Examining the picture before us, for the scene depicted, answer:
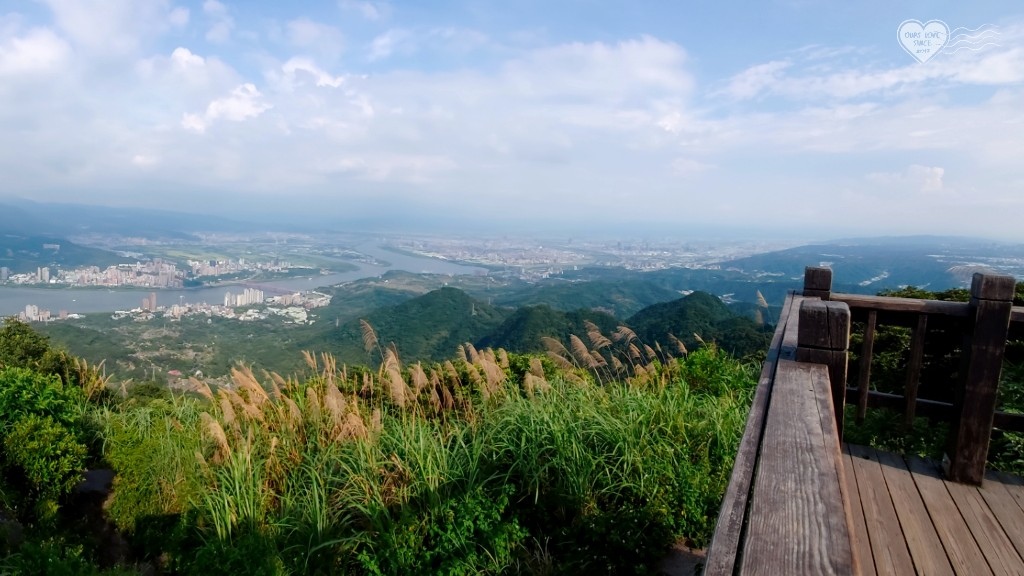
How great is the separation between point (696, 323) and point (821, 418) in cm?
1498

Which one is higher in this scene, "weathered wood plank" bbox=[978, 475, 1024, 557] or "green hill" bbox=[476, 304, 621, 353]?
"weathered wood plank" bbox=[978, 475, 1024, 557]

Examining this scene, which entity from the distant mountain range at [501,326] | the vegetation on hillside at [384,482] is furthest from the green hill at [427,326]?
the vegetation on hillside at [384,482]

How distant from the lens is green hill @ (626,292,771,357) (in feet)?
32.9

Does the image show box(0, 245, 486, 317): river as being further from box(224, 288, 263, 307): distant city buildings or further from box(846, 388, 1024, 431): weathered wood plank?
box(846, 388, 1024, 431): weathered wood plank

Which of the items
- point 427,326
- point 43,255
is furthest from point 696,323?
point 43,255

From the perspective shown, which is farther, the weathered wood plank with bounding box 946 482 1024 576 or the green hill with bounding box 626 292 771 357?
the green hill with bounding box 626 292 771 357

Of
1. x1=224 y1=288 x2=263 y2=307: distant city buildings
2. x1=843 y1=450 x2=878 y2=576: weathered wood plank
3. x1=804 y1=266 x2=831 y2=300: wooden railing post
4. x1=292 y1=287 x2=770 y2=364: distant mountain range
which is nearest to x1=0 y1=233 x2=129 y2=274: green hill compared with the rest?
x1=224 y1=288 x2=263 y2=307: distant city buildings

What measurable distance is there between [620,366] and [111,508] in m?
4.62

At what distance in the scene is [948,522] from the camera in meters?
2.05

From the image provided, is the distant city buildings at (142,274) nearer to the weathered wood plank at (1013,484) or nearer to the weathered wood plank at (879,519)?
the weathered wood plank at (879,519)

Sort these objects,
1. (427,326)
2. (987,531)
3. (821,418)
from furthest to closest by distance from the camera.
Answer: (427,326), (987,531), (821,418)

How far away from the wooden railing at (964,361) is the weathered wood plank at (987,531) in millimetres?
117

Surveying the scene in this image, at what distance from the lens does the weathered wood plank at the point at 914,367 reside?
232cm

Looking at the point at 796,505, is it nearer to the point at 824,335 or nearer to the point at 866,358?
the point at 824,335
